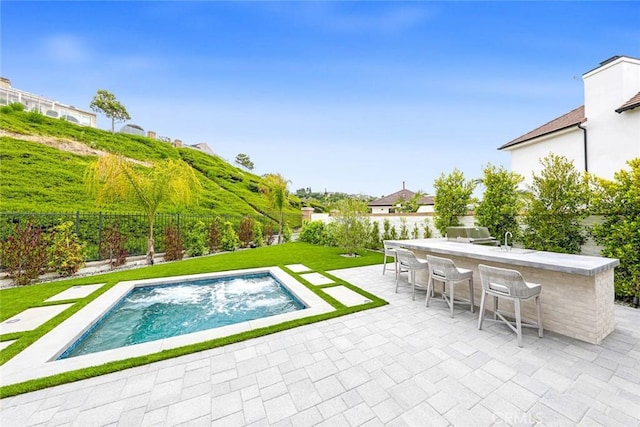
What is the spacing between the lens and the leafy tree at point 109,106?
101 ft

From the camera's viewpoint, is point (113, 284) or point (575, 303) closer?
point (575, 303)

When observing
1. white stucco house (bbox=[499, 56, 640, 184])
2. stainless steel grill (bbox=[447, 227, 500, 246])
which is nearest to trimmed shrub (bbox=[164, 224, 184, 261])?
stainless steel grill (bbox=[447, 227, 500, 246])

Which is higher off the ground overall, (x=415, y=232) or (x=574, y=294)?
(x=415, y=232)

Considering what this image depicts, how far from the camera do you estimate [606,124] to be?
7312mm

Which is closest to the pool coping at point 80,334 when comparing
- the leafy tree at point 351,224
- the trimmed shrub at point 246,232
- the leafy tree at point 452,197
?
the leafy tree at point 351,224

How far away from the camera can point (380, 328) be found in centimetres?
361

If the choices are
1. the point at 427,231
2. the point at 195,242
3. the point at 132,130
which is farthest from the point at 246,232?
the point at 132,130

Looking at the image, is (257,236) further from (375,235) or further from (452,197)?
(452,197)

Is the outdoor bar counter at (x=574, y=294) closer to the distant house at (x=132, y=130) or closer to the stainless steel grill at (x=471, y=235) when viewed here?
the stainless steel grill at (x=471, y=235)

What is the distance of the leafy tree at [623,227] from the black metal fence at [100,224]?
13389 mm

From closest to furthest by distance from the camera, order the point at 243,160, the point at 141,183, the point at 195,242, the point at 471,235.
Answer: the point at 471,235 < the point at 141,183 < the point at 195,242 < the point at 243,160

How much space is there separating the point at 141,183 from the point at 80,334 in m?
6.42

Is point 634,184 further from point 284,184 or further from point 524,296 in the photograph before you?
point 284,184

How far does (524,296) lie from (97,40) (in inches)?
571
